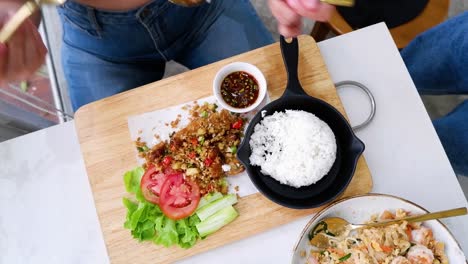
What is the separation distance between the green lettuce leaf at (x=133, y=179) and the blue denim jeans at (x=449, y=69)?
39.6 inches

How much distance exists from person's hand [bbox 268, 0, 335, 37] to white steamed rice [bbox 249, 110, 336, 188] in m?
0.26

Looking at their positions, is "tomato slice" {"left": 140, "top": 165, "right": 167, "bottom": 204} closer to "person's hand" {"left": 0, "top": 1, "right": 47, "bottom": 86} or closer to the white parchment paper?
the white parchment paper

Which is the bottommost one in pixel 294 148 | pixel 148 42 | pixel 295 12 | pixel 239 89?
pixel 294 148

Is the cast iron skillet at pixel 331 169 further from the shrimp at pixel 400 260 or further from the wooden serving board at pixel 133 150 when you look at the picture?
the shrimp at pixel 400 260

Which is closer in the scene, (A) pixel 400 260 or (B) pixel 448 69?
(A) pixel 400 260

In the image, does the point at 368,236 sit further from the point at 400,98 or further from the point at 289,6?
the point at 289,6

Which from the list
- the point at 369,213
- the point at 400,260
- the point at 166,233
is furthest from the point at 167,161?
the point at 400,260

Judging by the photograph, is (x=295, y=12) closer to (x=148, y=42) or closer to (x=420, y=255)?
(x=148, y=42)

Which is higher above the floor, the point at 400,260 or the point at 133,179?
the point at 133,179

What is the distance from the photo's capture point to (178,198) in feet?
3.93

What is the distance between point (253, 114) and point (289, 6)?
0.40m

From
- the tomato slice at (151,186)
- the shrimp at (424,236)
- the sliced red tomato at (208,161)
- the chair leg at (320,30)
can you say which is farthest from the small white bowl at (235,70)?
the chair leg at (320,30)

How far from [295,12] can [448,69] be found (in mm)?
758

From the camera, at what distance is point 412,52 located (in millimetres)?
1537
